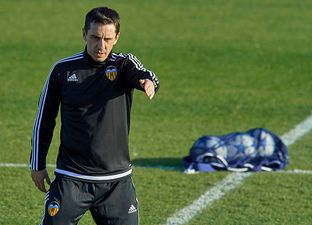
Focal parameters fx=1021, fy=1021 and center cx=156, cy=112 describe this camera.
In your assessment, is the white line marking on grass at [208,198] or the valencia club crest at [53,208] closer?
the valencia club crest at [53,208]

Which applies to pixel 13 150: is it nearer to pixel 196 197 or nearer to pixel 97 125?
pixel 196 197

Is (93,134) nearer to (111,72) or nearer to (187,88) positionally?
(111,72)

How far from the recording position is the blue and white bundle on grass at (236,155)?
11047 mm

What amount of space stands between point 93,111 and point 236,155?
4493 millimetres

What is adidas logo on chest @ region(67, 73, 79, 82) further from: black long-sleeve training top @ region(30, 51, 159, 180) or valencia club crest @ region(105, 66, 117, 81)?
valencia club crest @ region(105, 66, 117, 81)

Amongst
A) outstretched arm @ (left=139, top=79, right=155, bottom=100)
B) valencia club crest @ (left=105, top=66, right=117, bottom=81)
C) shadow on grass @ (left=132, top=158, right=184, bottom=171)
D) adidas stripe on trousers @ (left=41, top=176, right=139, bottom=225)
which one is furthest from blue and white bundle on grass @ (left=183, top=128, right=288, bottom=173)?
outstretched arm @ (left=139, top=79, right=155, bottom=100)

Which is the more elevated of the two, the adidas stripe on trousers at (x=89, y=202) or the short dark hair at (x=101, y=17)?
the short dark hair at (x=101, y=17)

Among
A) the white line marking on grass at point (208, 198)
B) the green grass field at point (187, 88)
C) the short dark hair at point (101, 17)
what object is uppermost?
the short dark hair at point (101, 17)

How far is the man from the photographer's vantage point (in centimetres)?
685

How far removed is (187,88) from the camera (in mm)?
15758

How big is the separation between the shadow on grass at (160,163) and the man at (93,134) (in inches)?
167

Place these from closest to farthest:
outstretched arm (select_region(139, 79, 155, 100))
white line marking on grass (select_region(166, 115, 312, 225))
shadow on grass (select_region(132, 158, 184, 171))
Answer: outstretched arm (select_region(139, 79, 155, 100))
white line marking on grass (select_region(166, 115, 312, 225))
shadow on grass (select_region(132, 158, 184, 171))

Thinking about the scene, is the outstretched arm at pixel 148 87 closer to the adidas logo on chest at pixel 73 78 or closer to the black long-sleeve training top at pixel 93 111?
the black long-sleeve training top at pixel 93 111

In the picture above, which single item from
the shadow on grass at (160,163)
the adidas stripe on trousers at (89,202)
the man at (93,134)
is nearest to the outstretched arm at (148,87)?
the man at (93,134)
